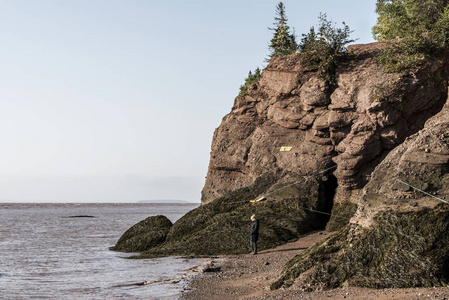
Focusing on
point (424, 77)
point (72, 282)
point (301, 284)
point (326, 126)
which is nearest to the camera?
point (301, 284)

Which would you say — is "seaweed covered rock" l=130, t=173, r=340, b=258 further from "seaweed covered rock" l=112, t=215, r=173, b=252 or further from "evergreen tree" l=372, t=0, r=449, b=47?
"evergreen tree" l=372, t=0, r=449, b=47

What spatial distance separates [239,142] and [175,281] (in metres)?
13.1

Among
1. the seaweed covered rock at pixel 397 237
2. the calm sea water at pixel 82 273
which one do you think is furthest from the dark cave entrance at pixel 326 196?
the seaweed covered rock at pixel 397 237

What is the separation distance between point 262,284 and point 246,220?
7504 mm

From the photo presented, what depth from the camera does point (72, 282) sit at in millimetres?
13961

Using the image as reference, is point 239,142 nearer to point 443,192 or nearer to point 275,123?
point 275,123

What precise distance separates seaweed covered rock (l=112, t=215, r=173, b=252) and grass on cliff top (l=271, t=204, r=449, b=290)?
10.7m

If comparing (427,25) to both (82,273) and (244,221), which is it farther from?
(82,273)

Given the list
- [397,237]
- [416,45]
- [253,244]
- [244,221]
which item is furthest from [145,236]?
[416,45]

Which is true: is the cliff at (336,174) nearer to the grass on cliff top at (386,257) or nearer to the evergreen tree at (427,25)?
the grass on cliff top at (386,257)

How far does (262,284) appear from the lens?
11164mm

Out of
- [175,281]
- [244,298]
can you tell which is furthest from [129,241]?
[244,298]

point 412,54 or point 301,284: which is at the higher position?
point 412,54

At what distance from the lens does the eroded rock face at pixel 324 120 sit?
760 inches
